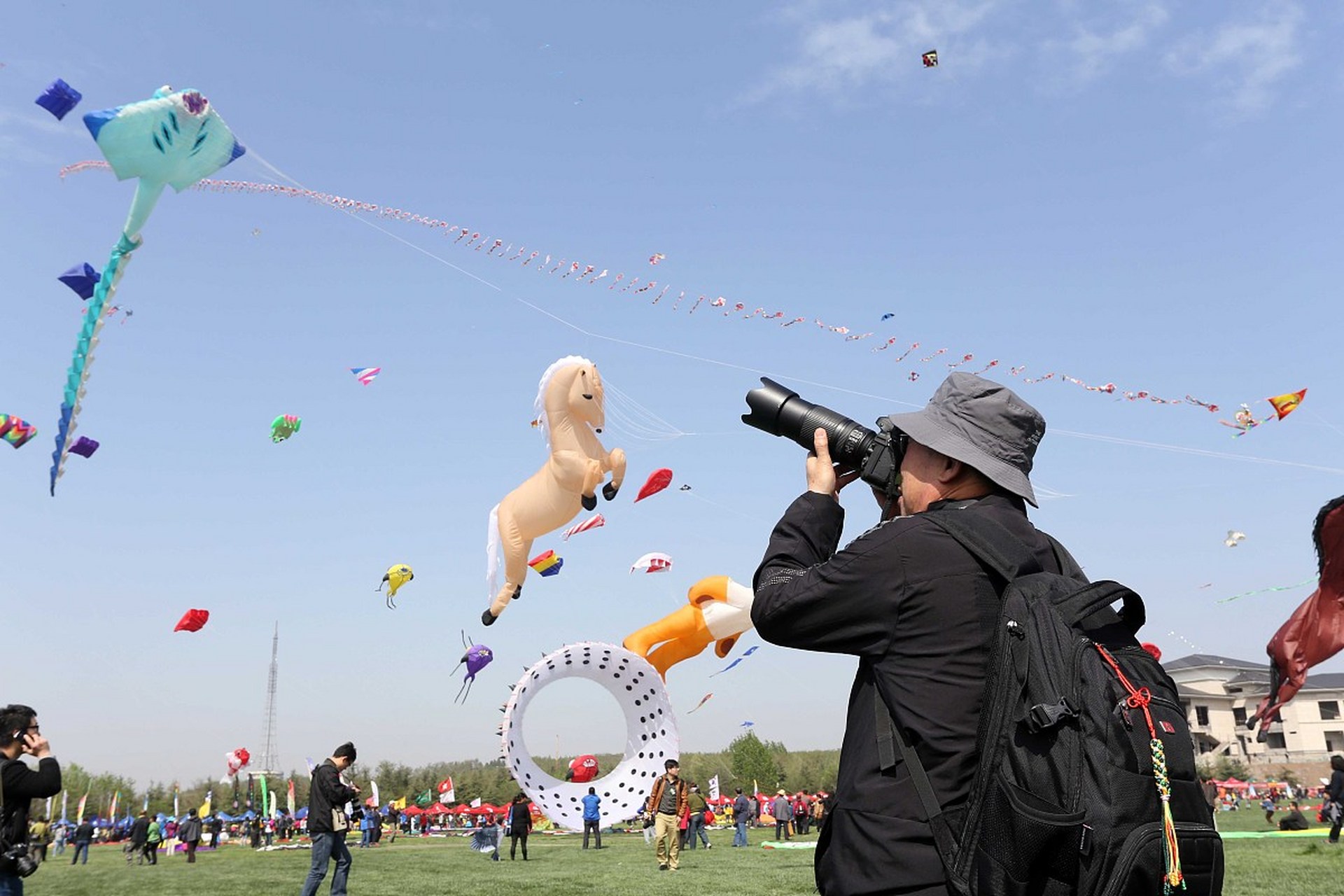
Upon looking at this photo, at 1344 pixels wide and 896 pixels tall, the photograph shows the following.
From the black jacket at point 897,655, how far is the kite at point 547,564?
1682 cm

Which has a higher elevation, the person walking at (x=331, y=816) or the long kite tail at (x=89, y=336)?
the long kite tail at (x=89, y=336)

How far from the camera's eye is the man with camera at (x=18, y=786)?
6207 mm

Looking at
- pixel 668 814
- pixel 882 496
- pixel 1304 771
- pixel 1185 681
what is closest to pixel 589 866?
pixel 668 814

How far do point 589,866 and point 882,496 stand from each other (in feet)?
51.9

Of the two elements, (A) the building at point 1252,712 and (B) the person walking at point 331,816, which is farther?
(A) the building at point 1252,712

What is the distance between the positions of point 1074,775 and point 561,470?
556 inches

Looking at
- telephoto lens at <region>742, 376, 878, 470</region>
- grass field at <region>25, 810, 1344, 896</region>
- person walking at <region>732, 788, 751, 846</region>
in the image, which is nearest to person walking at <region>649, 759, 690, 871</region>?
grass field at <region>25, 810, 1344, 896</region>

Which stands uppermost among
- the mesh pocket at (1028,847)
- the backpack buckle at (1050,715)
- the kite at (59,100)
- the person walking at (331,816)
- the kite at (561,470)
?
the kite at (59,100)

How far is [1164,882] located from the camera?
78.7 inches

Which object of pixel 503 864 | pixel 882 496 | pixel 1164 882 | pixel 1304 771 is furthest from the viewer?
pixel 1304 771

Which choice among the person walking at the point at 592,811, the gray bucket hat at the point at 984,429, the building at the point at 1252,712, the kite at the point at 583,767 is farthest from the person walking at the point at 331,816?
the building at the point at 1252,712

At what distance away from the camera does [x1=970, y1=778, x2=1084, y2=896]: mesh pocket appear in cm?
200

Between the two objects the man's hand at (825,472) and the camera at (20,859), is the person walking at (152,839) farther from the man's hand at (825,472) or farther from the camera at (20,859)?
the man's hand at (825,472)

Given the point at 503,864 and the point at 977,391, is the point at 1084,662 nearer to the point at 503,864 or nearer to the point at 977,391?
the point at 977,391
